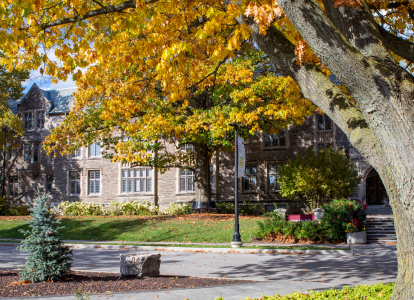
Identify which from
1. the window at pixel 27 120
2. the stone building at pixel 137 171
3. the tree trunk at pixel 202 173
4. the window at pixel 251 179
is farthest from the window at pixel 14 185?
the window at pixel 251 179

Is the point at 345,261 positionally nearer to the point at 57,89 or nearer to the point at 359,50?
the point at 359,50

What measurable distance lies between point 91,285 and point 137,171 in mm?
25830

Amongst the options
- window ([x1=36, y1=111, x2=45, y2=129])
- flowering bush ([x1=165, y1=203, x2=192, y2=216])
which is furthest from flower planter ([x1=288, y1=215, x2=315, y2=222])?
→ window ([x1=36, y1=111, x2=45, y2=129])

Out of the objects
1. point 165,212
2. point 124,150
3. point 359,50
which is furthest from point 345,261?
point 165,212

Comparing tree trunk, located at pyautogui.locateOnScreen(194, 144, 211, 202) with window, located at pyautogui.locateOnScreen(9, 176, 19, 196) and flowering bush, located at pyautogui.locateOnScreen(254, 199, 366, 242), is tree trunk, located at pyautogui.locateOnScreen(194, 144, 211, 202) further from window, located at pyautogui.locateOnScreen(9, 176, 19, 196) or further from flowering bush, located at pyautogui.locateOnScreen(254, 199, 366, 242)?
window, located at pyautogui.locateOnScreen(9, 176, 19, 196)

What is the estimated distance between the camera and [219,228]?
18.2 metres

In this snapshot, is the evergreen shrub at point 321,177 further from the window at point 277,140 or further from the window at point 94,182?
the window at point 94,182

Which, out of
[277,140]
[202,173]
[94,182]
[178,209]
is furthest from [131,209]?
[277,140]

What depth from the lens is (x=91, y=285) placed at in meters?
6.74

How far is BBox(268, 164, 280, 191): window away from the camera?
29.0m

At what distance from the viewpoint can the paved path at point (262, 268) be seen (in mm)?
6461

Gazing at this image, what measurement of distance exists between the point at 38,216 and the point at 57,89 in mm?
Answer: 34433

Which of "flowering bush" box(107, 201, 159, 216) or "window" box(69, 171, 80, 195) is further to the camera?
"window" box(69, 171, 80, 195)

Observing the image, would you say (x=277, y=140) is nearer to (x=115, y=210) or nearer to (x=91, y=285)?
(x=115, y=210)
